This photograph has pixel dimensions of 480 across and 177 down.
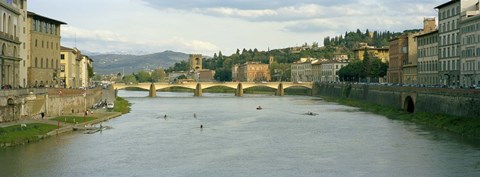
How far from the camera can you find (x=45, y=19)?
80.4 m

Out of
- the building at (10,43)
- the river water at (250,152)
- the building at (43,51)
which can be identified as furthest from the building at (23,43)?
the river water at (250,152)

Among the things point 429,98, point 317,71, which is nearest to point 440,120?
point 429,98

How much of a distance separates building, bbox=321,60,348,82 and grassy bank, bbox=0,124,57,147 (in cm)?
12547

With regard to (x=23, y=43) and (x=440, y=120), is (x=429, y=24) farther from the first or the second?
(x=23, y=43)

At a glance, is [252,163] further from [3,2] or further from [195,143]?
[3,2]

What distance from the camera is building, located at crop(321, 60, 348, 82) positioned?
173m

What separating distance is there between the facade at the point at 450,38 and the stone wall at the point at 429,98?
721cm

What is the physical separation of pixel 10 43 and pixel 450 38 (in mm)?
49963

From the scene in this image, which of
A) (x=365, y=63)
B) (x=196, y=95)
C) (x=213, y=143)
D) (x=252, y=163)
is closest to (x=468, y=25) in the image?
(x=213, y=143)

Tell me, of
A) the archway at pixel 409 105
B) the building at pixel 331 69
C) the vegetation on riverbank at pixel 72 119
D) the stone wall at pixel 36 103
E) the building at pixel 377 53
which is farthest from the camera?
the building at pixel 331 69

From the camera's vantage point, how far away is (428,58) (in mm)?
94500

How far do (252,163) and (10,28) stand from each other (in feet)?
112

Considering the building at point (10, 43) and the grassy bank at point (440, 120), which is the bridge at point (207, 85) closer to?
the grassy bank at point (440, 120)

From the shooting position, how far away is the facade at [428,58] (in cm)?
9108
